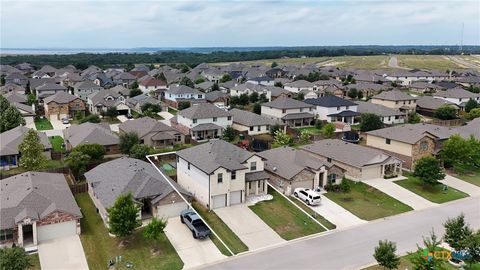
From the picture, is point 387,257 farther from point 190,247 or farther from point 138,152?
point 138,152

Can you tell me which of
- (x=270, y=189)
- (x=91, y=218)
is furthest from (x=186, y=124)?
(x=91, y=218)

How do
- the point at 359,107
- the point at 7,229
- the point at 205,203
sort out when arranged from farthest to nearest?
1. the point at 359,107
2. the point at 205,203
3. the point at 7,229

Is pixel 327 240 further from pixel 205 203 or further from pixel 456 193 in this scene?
pixel 456 193

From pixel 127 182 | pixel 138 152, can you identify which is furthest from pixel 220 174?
pixel 138 152

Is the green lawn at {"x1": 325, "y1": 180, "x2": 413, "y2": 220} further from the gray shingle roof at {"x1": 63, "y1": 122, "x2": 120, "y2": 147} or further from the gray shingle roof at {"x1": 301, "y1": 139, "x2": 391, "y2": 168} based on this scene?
the gray shingle roof at {"x1": 63, "y1": 122, "x2": 120, "y2": 147}

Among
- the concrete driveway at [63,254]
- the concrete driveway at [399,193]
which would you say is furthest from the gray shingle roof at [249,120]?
the concrete driveway at [63,254]

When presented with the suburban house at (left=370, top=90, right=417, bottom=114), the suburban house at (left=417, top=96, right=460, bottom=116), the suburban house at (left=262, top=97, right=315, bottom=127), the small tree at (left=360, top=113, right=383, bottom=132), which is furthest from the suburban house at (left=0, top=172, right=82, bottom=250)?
the suburban house at (left=417, top=96, right=460, bottom=116)
